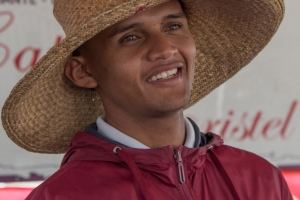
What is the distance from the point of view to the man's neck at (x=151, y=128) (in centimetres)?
153

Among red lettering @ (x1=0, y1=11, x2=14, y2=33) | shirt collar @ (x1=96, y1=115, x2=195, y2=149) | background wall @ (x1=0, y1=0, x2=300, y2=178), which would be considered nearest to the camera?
shirt collar @ (x1=96, y1=115, x2=195, y2=149)

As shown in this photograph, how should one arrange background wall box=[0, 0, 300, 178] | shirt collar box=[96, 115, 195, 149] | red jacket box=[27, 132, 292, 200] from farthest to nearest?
background wall box=[0, 0, 300, 178]
shirt collar box=[96, 115, 195, 149]
red jacket box=[27, 132, 292, 200]

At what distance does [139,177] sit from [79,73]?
1.20ft

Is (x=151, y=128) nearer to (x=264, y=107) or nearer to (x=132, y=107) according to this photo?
(x=132, y=107)

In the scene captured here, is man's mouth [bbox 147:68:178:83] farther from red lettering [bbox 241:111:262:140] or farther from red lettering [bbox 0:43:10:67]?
red lettering [bbox 241:111:262:140]

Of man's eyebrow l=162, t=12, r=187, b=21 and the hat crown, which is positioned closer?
the hat crown

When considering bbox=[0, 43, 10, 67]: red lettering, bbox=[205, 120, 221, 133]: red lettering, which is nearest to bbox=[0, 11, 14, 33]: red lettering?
bbox=[0, 43, 10, 67]: red lettering

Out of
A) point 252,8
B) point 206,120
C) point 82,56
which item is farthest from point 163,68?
point 206,120

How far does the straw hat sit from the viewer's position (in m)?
1.41

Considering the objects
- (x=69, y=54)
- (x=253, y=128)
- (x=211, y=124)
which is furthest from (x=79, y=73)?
(x=253, y=128)

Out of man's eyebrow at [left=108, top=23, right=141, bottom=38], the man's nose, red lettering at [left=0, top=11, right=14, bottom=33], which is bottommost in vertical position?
the man's nose

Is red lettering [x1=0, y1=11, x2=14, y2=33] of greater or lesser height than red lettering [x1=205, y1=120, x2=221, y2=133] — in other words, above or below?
above

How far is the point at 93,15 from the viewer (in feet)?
4.58

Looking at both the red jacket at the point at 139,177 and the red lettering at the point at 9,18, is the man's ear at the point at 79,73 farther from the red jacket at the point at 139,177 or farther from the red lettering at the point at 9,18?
the red lettering at the point at 9,18
